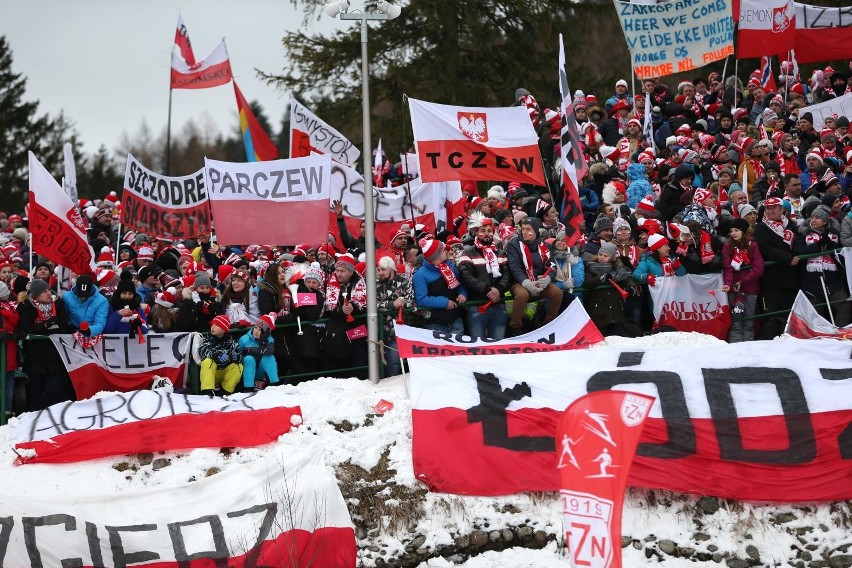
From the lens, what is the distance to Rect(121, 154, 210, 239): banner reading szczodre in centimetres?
1686

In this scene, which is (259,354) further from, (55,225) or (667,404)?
(667,404)

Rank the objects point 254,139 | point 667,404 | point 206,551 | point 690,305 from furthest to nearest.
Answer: point 254,139
point 690,305
point 667,404
point 206,551

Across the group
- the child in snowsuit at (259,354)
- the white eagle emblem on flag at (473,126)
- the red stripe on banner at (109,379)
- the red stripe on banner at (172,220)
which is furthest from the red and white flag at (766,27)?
the red stripe on banner at (109,379)

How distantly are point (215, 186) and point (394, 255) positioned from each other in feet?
7.96

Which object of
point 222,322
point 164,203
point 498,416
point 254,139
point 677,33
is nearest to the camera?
point 498,416

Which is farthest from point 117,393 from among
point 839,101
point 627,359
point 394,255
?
point 839,101

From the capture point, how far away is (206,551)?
10727 mm

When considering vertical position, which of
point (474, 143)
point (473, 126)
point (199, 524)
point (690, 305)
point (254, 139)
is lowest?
point (199, 524)

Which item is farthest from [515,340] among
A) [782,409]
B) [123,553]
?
[123,553]

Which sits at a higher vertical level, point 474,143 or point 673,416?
point 474,143

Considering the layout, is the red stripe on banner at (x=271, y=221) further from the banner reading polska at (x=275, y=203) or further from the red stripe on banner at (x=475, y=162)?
the red stripe on banner at (x=475, y=162)

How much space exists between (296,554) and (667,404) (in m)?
3.80

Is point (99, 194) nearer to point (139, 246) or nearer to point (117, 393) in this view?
point (139, 246)

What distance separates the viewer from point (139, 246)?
17.8 meters
